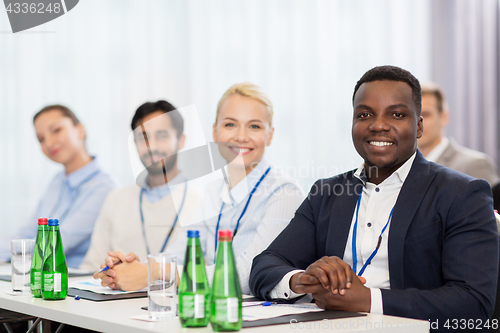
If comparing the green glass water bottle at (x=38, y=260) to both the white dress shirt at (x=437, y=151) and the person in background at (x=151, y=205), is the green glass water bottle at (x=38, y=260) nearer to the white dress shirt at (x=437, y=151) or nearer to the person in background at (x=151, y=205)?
the person in background at (x=151, y=205)

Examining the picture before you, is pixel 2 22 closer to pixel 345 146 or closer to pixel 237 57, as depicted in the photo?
pixel 237 57

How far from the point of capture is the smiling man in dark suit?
125 cm

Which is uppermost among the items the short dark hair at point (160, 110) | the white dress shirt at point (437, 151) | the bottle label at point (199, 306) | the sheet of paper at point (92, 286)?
the short dark hair at point (160, 110)

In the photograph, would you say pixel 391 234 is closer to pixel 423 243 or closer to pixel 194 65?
pixel 423 243

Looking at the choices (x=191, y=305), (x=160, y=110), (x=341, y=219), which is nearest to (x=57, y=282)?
(x=191, y=305)

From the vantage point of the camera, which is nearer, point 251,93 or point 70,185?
point 251,93

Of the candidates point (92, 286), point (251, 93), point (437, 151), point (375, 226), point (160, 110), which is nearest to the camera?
point (375, 226)

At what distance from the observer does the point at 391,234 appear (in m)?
1.45

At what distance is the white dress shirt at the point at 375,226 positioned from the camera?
4.87 ft

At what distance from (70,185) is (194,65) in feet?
3.75

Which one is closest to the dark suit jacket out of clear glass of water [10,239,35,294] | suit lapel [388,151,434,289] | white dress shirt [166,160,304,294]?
suit lapel [388,151,434,289]

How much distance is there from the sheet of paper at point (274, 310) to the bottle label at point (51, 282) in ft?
1.67

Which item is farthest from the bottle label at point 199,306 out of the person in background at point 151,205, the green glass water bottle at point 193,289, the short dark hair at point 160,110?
the short dark hair at point 160,110

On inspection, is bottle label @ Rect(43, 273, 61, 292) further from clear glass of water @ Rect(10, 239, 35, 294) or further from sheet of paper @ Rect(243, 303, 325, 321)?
sheet of paper @ Rect(243, 303, 325, 321)
